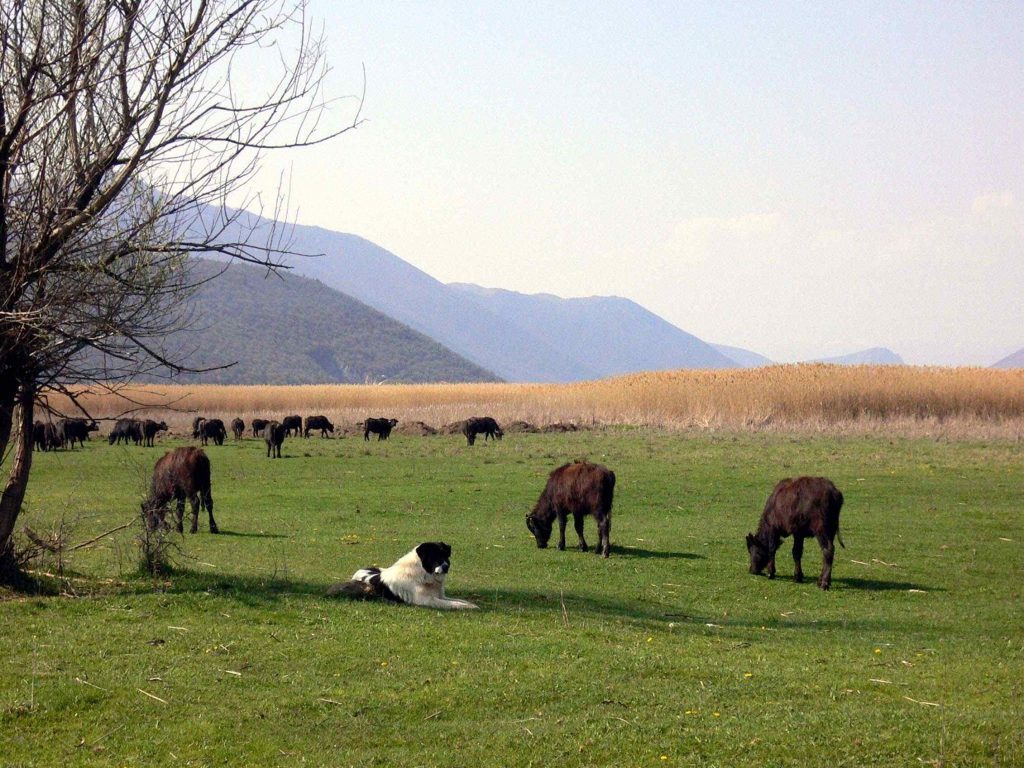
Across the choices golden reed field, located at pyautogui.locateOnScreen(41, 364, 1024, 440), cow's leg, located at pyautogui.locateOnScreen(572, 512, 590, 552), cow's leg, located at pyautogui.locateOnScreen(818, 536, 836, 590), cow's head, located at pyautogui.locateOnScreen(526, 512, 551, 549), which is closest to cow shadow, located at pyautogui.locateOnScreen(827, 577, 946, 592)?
cow's leg, located at pyautogui.locateOnScreen(818, 536, 836, 590)

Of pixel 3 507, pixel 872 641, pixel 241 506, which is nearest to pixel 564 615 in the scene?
pixel 872 641

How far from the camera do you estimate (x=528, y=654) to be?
990cm

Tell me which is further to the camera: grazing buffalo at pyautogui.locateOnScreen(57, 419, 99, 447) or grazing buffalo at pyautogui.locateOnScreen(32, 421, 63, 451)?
grazing buffalo at pyautogui.locateOnScreen(57, 419, 99, 447)

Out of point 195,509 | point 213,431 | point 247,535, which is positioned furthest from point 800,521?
point 213,431

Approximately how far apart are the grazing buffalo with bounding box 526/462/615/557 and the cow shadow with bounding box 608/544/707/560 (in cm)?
27

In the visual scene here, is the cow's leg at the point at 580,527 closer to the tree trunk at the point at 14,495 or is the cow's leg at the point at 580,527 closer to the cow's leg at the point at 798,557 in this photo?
the cow's leg at the point at 798,557

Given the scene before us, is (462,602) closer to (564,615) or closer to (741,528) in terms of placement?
(564,615)

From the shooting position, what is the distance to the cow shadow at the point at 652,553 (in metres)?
17.4

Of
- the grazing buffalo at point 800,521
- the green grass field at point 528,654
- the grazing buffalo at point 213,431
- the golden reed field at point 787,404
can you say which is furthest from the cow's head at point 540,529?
the grazing buffalo at point 213,431

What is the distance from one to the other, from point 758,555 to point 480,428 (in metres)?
28.6

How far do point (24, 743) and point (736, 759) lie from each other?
4990 mm

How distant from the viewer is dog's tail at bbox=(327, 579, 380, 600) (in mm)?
12242

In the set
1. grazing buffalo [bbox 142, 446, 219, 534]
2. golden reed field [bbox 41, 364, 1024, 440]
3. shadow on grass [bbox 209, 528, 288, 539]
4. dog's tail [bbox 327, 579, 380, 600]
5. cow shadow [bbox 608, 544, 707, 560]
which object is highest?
golden reed field [bbox 41, 364, 1024, 440]

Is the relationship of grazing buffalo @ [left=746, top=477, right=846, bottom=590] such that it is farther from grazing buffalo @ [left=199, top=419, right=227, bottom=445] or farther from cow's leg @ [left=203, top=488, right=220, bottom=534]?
grazing buffalo @ [left=199, top=419, right=227, bottom=445]
